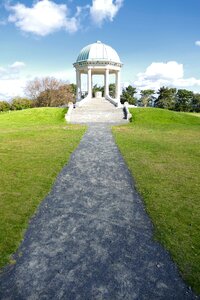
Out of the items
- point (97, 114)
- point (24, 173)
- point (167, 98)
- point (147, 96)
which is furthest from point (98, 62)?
point (147, 96)

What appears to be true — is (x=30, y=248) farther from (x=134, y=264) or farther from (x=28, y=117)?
(x=28, y=117)

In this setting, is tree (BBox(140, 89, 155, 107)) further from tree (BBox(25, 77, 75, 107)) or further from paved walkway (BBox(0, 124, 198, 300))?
paved walkway (BBox(0, 124, 198, 300))

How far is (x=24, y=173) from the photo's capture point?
40.3 feet

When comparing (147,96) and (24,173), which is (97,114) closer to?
(24,173)

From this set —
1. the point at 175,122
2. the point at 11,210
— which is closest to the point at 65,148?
the point at 11,210

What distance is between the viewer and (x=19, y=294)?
16.6 feet

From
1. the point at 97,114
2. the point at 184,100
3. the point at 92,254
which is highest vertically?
the point at 184,100

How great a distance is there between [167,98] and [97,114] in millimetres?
50148

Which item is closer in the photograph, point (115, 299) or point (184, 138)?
point (115, 299)

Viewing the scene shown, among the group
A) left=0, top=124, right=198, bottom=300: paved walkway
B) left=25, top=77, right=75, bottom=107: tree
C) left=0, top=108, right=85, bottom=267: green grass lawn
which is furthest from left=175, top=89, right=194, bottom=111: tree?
left=0, top=124, right=198, bottom=300: paved walkway

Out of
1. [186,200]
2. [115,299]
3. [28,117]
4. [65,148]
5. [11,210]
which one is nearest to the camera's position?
[115,299]

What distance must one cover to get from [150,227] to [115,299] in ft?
9.36

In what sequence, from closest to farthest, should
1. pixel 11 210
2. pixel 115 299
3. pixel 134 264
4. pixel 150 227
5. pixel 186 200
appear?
pixel 115 299 → pixel 134 264 → pixel 150 227 → pixel 11 210 → pixel 186 200

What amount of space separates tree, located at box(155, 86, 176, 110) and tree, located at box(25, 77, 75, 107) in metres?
27.5
